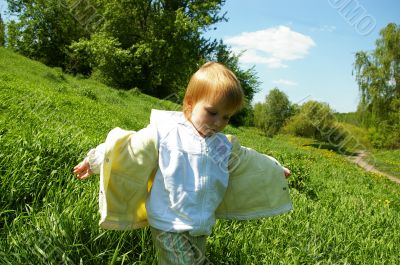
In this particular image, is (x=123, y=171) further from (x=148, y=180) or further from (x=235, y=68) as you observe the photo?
(x=235, y=68)

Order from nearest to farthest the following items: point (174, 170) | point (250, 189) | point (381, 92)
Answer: point (174, 170) < point (250, 189) < point (381, 92)

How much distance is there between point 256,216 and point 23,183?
5.57 ft

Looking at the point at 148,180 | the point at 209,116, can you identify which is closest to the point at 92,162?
the point at 148,180

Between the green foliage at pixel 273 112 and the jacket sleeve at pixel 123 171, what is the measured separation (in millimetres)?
54139

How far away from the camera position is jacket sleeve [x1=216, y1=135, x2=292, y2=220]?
8.39 ft

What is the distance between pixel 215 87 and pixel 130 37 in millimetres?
29561

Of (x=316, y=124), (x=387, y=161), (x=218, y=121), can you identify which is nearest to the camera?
(x=218, y=121)

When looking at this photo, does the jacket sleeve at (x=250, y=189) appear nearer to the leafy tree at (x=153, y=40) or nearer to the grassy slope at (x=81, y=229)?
the grassy slope at (x=81, y=229)

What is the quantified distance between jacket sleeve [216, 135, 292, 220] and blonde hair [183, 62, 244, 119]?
0.39 m

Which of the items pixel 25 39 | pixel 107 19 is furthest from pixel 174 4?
pixel 25 39

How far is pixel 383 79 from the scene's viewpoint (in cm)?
3647

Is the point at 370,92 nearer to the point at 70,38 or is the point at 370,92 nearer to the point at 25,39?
the point at 70,38

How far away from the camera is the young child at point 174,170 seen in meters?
2.18

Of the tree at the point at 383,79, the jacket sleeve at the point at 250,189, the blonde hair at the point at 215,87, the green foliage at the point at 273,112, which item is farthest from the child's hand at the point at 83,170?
the green foliage at the point at 273,112
